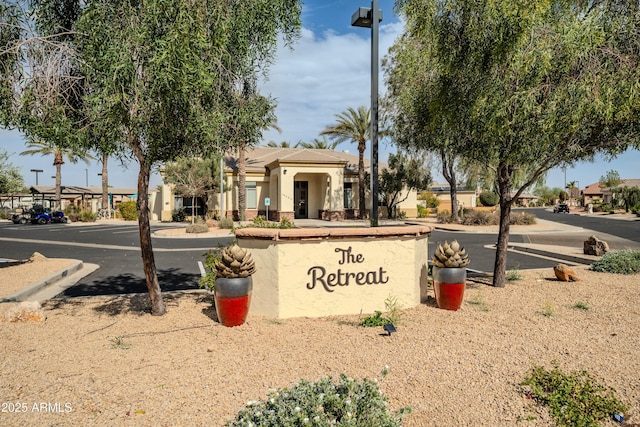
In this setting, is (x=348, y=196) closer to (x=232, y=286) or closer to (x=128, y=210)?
(x=128, y=210)

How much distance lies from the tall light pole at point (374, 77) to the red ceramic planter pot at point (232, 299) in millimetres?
3087

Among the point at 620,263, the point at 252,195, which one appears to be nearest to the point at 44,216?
the point at 252,195

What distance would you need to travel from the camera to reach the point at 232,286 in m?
6.28

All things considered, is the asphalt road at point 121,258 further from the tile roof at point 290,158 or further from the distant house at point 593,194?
the distant house at point 593,194

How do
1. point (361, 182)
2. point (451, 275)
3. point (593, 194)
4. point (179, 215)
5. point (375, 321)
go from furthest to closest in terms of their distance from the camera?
point (593, 194)
point (179, 215)
point (361, 182)
point (451, 275)
point (375, 321)

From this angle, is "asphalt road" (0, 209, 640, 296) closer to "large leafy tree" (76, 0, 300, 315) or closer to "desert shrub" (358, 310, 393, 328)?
"large leafy tree" (76, 0, 300, 315)

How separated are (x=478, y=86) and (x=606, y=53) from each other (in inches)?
83.2

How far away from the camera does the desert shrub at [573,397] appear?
379cm

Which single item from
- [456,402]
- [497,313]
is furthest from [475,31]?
[456,402]

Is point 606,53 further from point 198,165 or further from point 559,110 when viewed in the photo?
point 198,165

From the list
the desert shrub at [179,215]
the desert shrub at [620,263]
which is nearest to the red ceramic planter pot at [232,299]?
the desert shrub at [620,263]

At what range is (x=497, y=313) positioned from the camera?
7281 millimetres

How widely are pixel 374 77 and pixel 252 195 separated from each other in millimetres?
27494

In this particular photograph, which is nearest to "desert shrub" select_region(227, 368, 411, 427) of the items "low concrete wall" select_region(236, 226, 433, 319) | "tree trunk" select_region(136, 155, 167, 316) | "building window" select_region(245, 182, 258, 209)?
"low concrete wall" select_region(236, 226, 433, 319)
